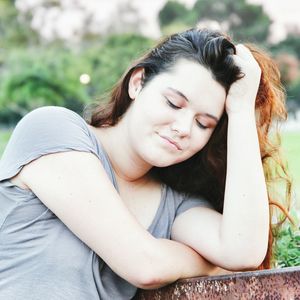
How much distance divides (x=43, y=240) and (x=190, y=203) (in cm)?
43

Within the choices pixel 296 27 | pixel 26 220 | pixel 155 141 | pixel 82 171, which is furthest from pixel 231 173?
pixel 296 27

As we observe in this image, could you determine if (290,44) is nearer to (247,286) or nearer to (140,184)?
(140,184)

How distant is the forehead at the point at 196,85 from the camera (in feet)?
5.41

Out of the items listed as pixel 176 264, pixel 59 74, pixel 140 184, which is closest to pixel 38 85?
pixel 59 74

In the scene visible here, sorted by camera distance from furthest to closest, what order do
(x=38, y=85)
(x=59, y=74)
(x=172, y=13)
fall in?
(x=172, y=13) → (x=59, y=74) → (x=38, y=85)

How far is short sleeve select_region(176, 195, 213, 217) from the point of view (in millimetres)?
1825

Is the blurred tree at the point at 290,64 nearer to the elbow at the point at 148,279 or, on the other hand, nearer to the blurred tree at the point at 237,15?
the blurred tree at the point at 237,15

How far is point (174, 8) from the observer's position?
82.1 ft

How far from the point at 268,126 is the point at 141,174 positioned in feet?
1.16

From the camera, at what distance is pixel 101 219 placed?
1.54 m

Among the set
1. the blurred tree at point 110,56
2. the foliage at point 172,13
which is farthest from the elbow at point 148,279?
the foliage at point 172,13

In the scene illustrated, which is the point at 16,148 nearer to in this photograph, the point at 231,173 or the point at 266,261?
the point at 231,173

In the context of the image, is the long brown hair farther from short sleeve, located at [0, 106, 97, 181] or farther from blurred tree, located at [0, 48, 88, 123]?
blurred tree, located at [0, 48, 88, 123]

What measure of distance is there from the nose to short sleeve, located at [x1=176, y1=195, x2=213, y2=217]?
255 millimetres
